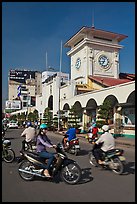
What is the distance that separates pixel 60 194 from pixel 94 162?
3543 millimetres

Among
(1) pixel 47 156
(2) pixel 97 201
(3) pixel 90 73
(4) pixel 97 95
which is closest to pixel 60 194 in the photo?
(2) pixel 97 201

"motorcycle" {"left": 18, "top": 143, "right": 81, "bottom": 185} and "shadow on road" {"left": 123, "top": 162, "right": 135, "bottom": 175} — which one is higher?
"motorcycle" {"left": 18, "top": 143, "right": 81, "bottom": 185}

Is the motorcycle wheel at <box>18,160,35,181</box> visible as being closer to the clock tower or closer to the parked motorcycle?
the parked motorcycle

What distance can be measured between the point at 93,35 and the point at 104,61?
17.7 feet

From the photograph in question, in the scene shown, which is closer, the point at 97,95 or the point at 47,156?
the point at 47,156

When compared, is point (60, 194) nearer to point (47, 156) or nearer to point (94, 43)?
point (47, 156)

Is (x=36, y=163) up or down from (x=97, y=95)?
down

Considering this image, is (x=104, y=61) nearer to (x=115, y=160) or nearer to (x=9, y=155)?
(x=9, y=155)

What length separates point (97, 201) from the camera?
15.3ft

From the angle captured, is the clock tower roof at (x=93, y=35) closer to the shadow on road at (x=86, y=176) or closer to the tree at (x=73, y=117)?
the tree at (x=73, y=117)

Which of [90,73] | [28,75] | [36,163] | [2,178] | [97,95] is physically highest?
[28,75]

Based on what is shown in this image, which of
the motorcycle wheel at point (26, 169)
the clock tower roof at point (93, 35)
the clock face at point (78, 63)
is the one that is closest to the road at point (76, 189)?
the motorcycle wheel at point (26, 169)

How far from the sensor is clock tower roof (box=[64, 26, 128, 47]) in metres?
40.2

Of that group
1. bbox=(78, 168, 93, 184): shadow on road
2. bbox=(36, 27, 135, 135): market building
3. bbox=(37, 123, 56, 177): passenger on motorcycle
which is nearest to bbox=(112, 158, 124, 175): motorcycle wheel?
bbox=(78, 168, 93, 184): shadow on road
